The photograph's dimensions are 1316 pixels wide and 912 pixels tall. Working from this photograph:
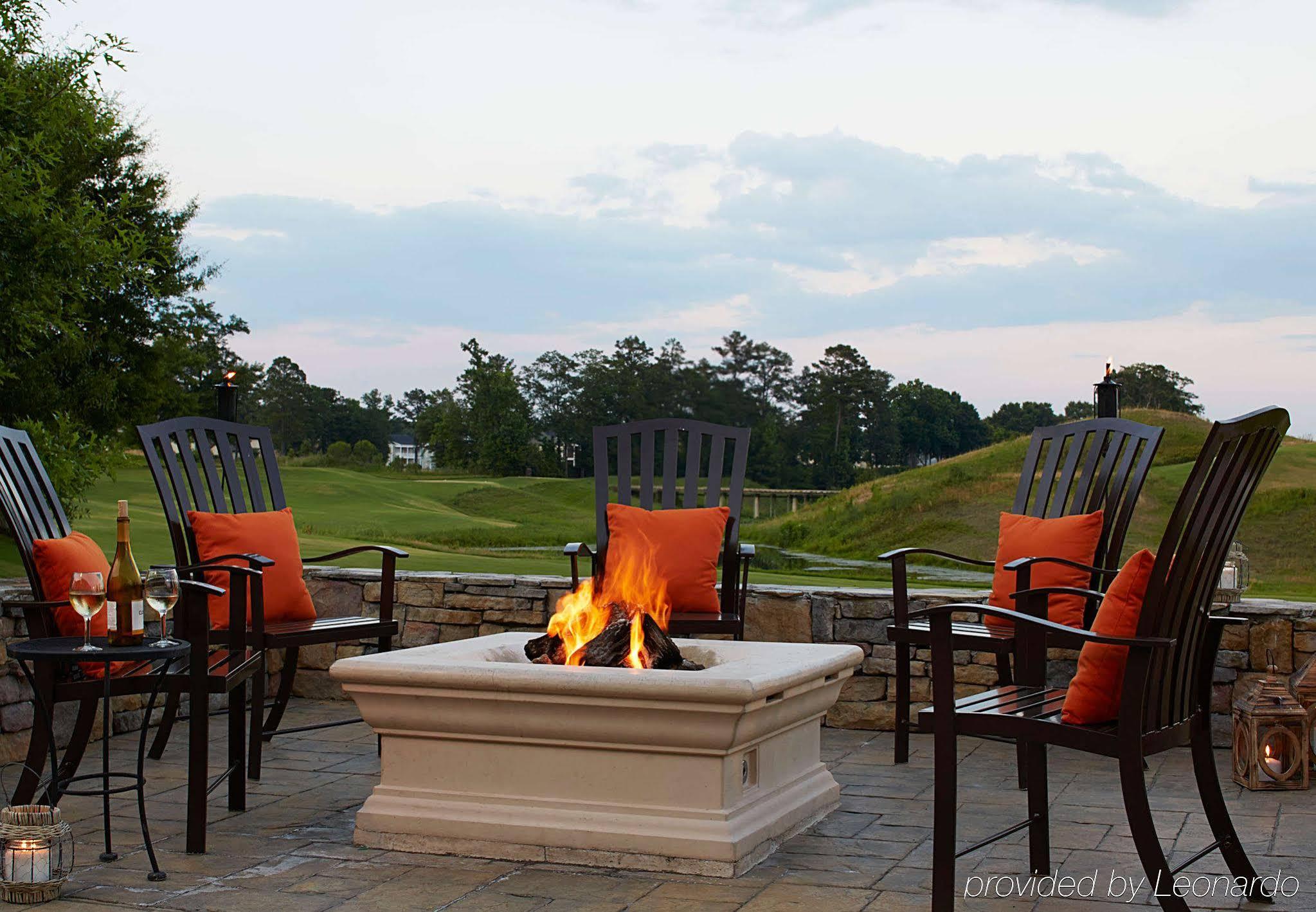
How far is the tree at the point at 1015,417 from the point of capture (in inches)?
1000

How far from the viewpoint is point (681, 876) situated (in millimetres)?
2768

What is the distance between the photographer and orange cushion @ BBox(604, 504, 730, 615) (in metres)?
4.21

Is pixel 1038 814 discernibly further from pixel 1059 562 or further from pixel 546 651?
pixel 546 651

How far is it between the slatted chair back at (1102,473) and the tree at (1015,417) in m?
21.3

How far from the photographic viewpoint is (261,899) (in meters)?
2.57

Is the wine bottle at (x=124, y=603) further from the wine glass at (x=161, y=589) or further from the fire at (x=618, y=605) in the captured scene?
the fire at (x=618, y=605)

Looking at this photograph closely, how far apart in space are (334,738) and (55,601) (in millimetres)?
1620

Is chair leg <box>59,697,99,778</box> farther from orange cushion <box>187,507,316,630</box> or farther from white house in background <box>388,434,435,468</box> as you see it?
white house in background <box>388,434,435,468</box>

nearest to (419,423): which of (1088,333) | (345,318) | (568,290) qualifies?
(568,290)

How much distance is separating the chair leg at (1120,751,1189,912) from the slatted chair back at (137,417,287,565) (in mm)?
2684

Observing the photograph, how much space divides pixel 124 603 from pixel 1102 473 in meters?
3.01

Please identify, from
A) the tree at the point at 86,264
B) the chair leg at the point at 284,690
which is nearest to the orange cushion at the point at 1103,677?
the chair leg at the point at 284,690

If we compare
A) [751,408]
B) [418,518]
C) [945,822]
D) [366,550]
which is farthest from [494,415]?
[945,822]

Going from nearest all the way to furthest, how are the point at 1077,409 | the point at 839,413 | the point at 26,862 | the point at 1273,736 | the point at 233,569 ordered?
1. the point at 26,862
2. the point at 233,569
3. the point at 1273,736
4. the point at 1077,409
5. the point at 839,413
